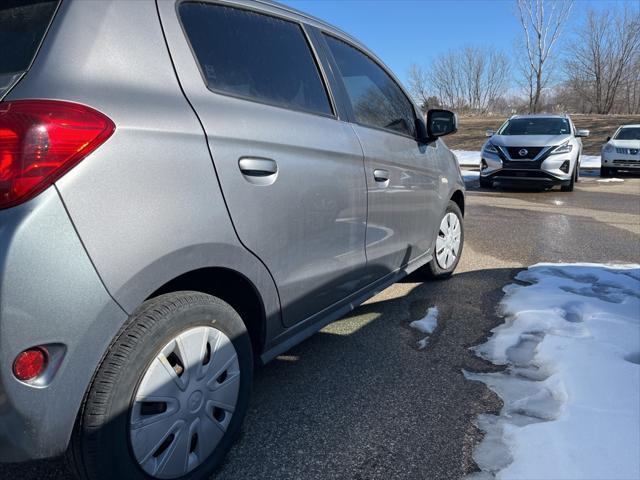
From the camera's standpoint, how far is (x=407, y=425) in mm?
2215

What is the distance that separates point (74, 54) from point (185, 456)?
1.32m

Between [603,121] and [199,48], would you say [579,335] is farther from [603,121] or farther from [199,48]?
[603,121]

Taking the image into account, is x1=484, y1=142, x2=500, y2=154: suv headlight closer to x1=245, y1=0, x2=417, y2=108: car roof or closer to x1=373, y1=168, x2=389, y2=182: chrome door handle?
x1=245, y1=0, x2=417, y2=108: car roof

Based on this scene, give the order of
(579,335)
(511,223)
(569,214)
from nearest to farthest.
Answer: (579,335)
(511,223)
(569,214)

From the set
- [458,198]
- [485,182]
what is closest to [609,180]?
[485,182]

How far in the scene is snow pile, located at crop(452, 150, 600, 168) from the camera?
17470mm

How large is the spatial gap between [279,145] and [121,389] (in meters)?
1.07

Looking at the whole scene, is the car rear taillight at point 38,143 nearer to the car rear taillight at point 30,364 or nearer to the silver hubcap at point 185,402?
the car rear taillight at point 30,364

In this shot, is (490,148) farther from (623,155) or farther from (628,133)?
(628,133)

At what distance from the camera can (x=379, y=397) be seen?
2438 millimetres

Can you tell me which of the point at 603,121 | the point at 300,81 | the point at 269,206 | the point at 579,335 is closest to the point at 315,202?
the point at 269,206

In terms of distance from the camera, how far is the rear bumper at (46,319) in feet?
4.02

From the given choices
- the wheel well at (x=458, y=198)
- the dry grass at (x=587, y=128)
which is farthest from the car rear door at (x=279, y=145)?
the dry grass at (x=587, y=128)

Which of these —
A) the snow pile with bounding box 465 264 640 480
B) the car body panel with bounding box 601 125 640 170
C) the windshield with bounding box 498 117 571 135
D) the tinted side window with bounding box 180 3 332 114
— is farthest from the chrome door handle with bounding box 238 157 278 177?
the car body panel with bounding box 601 125 640 170
